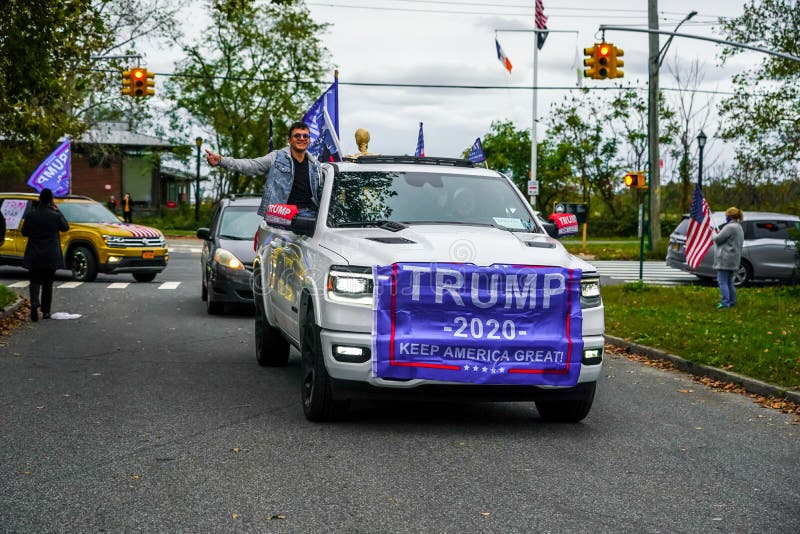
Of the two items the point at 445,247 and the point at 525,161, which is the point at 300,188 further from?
the point at 525,161

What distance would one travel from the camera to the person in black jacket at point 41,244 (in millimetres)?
15500

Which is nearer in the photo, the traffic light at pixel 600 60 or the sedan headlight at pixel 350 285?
the sedan headlight at pixel 350 285

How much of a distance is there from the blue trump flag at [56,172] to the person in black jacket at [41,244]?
9.86 metres

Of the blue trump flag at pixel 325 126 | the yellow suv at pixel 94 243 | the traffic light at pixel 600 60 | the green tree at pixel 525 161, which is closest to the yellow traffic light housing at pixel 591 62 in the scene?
the traffic light at pixel 600 60

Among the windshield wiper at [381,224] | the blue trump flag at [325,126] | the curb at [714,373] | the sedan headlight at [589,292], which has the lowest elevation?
the curb at [714,373]

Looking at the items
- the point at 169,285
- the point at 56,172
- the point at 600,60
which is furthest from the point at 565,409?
the point at 600,60

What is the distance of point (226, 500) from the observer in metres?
5.71

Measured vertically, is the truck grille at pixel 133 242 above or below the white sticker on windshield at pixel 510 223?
below

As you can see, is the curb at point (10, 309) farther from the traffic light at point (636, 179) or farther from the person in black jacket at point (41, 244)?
the traffic light at point (636, 179)

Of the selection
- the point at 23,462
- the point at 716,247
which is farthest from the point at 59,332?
the point at 716,247

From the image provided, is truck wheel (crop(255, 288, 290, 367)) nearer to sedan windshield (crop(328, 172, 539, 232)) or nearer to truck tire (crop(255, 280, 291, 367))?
truck tire (crop(255, 280, 291, 367))

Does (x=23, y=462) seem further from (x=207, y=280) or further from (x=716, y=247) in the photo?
(x=716, y=247)

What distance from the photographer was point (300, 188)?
1042 centimetres

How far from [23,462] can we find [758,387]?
6833 mm
